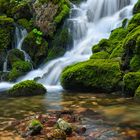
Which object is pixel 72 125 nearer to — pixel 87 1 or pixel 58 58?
pixel 58 58

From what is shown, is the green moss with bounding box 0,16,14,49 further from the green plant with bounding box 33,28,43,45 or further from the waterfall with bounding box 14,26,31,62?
the green plant with bounding box 33,28,43,45

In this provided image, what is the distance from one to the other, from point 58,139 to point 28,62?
1308 cm

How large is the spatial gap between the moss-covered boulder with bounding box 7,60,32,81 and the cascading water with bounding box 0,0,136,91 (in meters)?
0.28

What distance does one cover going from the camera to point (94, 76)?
46.2ft

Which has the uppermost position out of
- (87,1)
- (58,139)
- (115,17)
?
(87,1)

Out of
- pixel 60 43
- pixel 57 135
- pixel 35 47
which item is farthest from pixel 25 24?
pixel 57 135

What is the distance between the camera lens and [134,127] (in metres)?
8.23

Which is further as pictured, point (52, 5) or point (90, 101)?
point (52, 5)

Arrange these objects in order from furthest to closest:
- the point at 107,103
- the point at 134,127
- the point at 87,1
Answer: the point at 87,1 < the point at 107,103 < the point at 134,127

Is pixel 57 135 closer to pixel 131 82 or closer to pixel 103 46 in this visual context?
pixel 131 82

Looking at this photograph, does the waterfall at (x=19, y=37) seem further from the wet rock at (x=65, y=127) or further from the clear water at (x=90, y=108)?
the wet rock at (x=65, y=127)

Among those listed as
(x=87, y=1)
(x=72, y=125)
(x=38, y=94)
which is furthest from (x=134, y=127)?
(x=87, y=1)

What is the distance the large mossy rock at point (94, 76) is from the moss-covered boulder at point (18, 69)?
4.57m

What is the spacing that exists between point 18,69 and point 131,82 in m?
8.46
